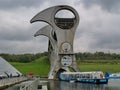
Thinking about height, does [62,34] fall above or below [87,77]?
above

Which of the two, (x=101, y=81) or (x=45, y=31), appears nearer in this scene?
(x=101, y=81)

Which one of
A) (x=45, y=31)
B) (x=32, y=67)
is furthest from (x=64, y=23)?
(x=32, y=67)

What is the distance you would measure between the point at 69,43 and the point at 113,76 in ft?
53.3

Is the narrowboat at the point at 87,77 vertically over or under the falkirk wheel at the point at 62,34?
under

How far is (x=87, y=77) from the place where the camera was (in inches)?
2773

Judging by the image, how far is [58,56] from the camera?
84.3 meters

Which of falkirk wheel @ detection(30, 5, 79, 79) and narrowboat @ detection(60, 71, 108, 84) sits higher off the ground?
falkirk wheel @ detection(30, 5, 79, 79)

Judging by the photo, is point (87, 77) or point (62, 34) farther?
point (62, 34)

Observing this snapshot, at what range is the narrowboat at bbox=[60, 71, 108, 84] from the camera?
206 feet

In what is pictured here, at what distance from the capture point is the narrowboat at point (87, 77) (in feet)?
206

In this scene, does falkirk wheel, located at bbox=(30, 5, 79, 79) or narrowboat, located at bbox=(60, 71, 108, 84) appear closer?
narrowboat, located at bbox=(60, 71, 108, 84)

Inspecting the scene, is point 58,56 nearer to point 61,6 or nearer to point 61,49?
point 61,49

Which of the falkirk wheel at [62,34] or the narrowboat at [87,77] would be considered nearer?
the narrowboat at [87,77]

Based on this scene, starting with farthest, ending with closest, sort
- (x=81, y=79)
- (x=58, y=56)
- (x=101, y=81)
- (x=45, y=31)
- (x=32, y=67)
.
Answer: (x=32, y=67) < (x=45, y=31) < (x=58, y=56) < (x=81, y=79) < (x=101, y=81)
